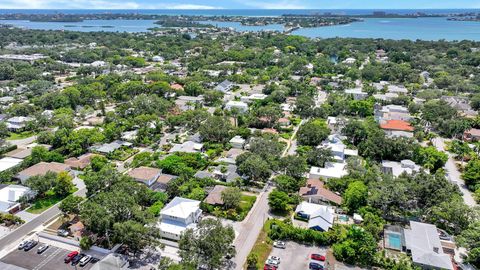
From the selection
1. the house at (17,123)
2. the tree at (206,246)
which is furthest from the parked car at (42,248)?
the house at (17,123)

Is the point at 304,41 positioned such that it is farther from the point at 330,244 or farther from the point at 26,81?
the point at 330,244

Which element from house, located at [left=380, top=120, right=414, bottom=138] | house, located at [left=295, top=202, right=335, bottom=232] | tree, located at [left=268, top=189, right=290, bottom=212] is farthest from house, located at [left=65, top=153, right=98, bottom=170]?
house, located at [left=380, top=120, right=414, bottom=138]

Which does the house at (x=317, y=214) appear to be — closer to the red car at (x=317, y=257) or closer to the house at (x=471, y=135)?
the red car at (x=317, y=257)

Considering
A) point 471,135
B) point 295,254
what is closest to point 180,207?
point 295,254

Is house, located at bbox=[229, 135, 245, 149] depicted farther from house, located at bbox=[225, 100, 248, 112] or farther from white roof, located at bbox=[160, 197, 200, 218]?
white roof, located at bbox=[160, 197, 200, 218]

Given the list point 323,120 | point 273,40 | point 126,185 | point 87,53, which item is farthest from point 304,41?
point 126,185
